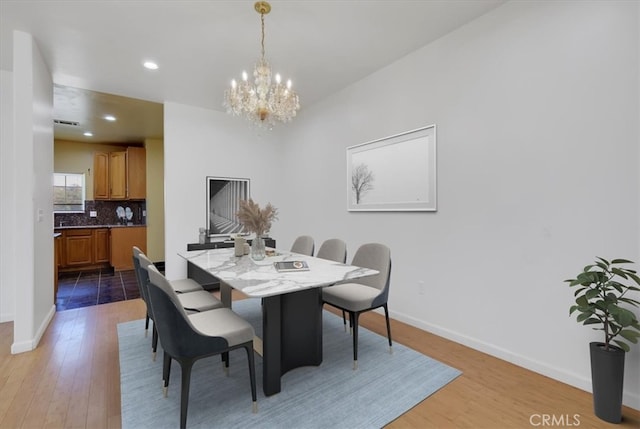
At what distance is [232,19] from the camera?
2.63 metres

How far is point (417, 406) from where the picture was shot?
193cm

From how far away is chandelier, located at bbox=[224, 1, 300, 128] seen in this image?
2551mm

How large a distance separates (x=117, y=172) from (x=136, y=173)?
394mm

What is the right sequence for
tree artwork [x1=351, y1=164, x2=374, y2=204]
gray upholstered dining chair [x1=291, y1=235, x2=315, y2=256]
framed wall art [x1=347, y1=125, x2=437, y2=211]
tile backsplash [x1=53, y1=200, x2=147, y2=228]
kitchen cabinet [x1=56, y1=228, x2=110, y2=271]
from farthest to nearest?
tile backsplash [x1=53, y1=200, x2=147, y2=228], kitchen cabinet [x1=56, y1=228, x2=110, y2=271], tree artwork [x1=351, y1=164, x2=374, y2=204], gray upholstered dining chair [x1=291, y1=235, x2=315, y2=256], framed wall art [x1=347, y1=125, x2=437, y2=211]

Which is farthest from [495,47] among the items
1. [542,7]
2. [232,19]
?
[232,19]

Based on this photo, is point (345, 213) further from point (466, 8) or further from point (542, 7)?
point (542, 7)

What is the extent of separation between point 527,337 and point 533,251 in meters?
0.68

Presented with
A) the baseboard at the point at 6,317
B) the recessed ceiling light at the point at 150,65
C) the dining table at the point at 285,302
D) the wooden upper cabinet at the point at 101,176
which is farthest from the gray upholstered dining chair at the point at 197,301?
the wooden upper cabinet at the point at 101,176

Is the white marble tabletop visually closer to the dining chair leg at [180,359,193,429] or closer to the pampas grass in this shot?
the pampas grass

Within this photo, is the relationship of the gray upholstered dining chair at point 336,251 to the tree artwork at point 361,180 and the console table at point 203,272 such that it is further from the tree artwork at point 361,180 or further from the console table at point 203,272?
the console table at point 203,272

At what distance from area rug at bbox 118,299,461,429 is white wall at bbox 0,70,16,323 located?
6.29 ft

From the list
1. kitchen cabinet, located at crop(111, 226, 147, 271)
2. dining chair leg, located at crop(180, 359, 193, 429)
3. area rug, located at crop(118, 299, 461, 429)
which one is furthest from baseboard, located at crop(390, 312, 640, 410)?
kitchen cabinet, located at crop(111, 226, 147, 271)

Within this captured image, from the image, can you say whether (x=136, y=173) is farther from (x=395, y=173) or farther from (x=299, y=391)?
(x=299, y=391)

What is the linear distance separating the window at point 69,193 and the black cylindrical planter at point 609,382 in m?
8.83
